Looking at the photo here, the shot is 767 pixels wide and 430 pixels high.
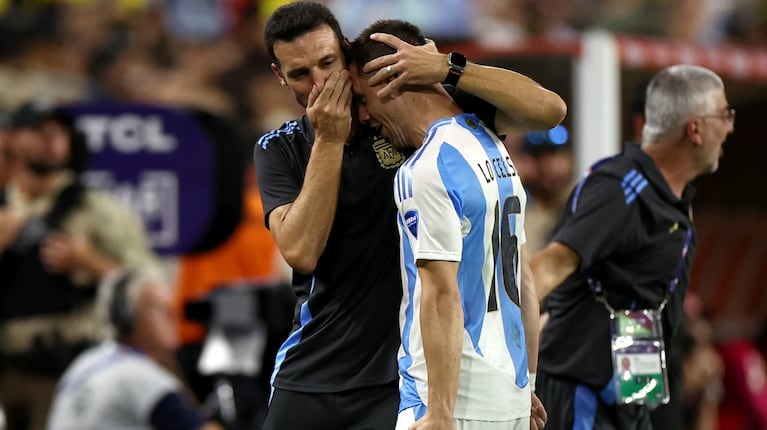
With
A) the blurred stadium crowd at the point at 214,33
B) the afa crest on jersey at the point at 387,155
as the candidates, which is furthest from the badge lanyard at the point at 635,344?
the blurred stadium crowd at the point at 214,33

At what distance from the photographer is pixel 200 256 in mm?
8938

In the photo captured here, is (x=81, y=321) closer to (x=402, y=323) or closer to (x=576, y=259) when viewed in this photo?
(x=576, y=259)

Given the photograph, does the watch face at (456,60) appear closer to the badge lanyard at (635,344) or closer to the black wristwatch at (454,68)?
the black wristwatch at (454,68)

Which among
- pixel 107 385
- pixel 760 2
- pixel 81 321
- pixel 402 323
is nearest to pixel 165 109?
pixel 81 321

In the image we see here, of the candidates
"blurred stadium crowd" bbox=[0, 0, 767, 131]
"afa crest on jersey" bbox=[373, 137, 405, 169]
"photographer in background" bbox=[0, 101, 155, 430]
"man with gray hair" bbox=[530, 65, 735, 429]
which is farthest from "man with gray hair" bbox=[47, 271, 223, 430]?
"blurred stadium crowd" bbox=[0, 0, 767, 131]

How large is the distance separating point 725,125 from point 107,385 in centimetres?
322

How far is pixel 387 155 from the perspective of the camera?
14.3 ft

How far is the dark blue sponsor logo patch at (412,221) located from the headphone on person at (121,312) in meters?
3.60

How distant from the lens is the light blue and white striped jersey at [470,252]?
386 cm

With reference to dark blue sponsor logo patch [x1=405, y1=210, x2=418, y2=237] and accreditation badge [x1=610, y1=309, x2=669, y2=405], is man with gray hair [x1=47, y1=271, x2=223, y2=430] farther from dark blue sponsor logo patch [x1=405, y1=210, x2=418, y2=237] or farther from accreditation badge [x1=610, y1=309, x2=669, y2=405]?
dark blue sponsor logo patch [x1=405, y1=210, x2=418, y2=237]

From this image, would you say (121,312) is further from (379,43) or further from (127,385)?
(379,43)

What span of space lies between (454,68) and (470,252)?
0.54 metres

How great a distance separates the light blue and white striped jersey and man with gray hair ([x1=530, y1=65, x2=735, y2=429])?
44.6 inches

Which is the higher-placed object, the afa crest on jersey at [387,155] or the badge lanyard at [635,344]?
the afa crest on jersey at [387,155]
